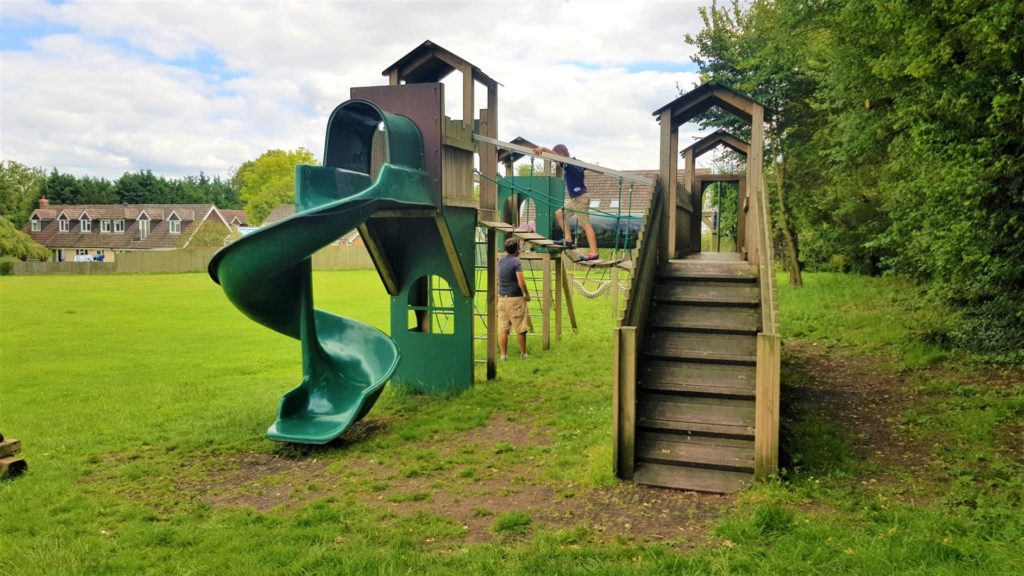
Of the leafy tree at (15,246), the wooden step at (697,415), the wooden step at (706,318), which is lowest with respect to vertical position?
the wooden step at (697,415)

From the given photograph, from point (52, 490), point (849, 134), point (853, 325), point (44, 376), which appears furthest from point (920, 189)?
point (44, 376)

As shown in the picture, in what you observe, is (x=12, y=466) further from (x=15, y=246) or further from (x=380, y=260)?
(x=15, y=246)

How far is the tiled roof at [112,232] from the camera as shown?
219ft

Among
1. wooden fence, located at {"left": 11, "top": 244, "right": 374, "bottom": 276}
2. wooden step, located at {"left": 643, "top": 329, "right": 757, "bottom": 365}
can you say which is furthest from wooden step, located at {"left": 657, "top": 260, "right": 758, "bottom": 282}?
wooden fence, located at {"left": 11, "top": 244, "right": 374, "bottom": 276}

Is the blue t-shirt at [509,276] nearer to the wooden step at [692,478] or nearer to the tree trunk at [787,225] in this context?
the wooden step at [692,478]

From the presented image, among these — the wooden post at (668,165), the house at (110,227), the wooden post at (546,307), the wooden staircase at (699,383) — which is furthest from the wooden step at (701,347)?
the house at (110,227)

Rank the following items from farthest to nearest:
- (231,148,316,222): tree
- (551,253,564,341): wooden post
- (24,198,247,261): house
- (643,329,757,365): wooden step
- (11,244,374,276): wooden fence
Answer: (231,148,316,222): tree
(24,198,247,261): house
(11,244,374,276): wooden fence
(551,253,564,341): wooden post
(643,329,757,365): wooden step

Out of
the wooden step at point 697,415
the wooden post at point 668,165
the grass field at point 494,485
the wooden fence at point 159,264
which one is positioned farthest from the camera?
the wooden fence at point 159,264

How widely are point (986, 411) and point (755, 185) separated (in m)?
3.45

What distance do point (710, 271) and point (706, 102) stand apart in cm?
191

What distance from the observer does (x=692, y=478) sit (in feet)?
19.5

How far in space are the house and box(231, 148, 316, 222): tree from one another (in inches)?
424

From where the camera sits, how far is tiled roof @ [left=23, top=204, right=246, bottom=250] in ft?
219

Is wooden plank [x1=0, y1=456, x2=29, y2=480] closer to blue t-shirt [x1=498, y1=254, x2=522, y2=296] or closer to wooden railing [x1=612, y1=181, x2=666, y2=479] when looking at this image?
wooden railing [x1=612, y1=181, x2=666, y2=479]
